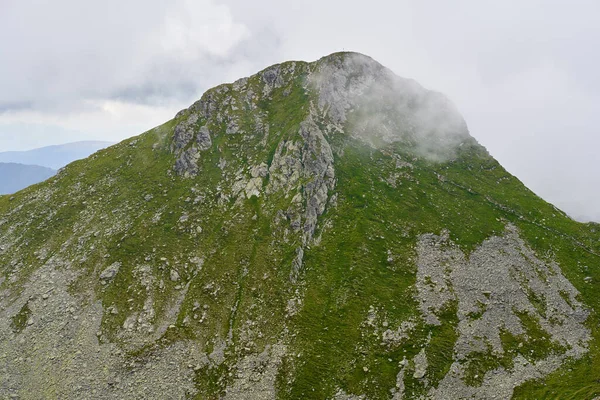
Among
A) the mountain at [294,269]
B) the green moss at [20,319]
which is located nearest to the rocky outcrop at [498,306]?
the mountain at [294,269]

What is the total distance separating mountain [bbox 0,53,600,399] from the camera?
50.1 metres

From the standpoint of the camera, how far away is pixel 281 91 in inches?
4434

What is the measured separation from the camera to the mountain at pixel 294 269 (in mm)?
50062

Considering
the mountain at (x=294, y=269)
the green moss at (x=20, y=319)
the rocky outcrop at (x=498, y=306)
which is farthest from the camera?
the green moss at (x=20, y=319)

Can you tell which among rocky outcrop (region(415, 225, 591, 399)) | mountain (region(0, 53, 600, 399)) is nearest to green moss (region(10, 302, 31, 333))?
mountain (region(0, 53, 600, 399))

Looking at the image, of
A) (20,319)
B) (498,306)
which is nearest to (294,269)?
(498,306)

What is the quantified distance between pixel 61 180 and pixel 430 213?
103 meters

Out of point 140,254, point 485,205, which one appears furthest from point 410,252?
point 140,254

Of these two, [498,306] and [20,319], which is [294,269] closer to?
[498,306]

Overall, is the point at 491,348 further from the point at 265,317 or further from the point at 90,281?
the point at 90,281

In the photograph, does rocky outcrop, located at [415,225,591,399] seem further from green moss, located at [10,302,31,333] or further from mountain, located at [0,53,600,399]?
green moss, located at [10,302,31,333]

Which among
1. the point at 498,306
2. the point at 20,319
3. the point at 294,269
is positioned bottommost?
the point at 498,306

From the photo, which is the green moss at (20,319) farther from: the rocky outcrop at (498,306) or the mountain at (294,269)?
the rocky outcrop at (498,306)

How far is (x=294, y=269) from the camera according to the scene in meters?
67.8
